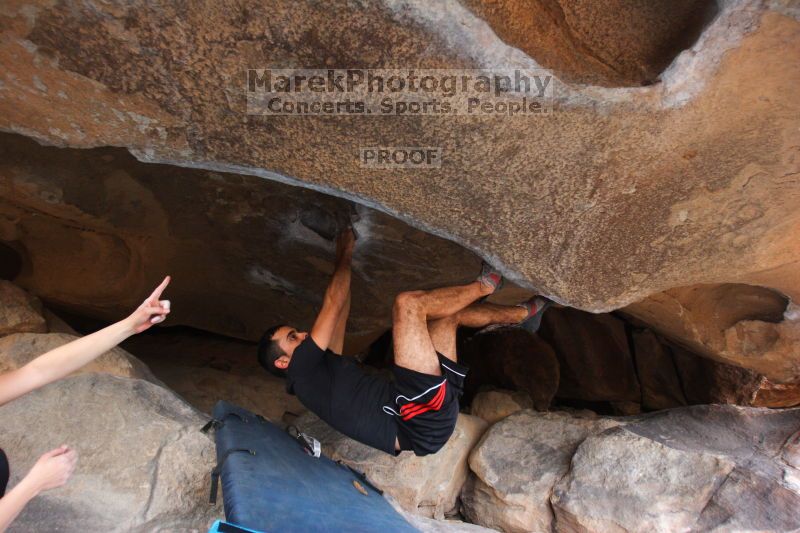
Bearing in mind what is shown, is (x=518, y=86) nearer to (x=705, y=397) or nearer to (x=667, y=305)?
(x=667, y=305)

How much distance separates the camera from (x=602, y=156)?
138 cm

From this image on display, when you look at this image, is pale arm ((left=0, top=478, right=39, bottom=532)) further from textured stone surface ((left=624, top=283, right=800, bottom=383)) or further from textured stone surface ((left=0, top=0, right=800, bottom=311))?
textured stone surface ((left=624, top=283, right=800, bottom=383))

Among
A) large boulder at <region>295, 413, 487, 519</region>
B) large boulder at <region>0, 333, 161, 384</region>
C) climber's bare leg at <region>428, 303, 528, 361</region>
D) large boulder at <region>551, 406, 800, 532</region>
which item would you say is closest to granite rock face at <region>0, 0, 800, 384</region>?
climber's bare leg at <region>428, 303, 528, 361</region>

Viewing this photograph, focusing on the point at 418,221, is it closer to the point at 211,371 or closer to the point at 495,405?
the point at 495,405

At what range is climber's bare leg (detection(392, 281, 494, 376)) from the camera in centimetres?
168

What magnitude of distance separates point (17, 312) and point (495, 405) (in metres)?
2.00

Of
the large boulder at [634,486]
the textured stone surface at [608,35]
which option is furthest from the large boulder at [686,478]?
the textured stone surface at [608,35]

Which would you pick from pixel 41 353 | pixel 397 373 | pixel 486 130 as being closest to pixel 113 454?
pixel 41 353

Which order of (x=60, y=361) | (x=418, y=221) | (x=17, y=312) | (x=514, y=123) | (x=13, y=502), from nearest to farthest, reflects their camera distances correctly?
(x=13, y=502)
(x=60, y=361)
(x=514, y=123)
(x=418, y=221)
(x=17, y=312)

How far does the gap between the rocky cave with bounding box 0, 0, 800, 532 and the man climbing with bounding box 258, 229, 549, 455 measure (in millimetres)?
253

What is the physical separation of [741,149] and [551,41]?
0.52 m

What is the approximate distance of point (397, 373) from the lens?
66.4 inches

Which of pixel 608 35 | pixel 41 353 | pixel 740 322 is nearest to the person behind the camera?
pixel 608 35

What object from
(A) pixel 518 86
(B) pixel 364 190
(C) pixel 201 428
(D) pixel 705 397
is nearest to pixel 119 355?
(C) pixel 201 428
